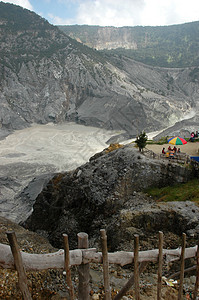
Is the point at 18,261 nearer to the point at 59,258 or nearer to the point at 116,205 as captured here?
the point at 59,258

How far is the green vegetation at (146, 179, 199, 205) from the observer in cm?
1041

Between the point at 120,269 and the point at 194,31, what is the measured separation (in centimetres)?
15536

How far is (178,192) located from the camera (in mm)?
11141

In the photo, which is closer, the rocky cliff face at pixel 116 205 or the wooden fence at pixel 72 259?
the wooden fence at pixel 72 259

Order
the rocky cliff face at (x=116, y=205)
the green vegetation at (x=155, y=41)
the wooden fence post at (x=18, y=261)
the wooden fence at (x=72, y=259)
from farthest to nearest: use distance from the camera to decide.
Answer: the green vegetation at (x=155, y=41), the rocky cliff face at (x=116, y=205), the wooden fence at (x=72, y=259), the wooden fence post at (x=18, y=261)

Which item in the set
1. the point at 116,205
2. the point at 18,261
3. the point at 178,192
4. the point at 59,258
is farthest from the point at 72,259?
the point at 178,192

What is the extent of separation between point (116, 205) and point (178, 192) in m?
3.16

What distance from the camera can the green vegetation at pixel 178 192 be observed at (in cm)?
1041

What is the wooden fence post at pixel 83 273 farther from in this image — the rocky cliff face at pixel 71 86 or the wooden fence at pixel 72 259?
the rocky cliff face at pixel 71 86

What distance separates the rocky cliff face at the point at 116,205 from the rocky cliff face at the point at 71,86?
34854 millimetres

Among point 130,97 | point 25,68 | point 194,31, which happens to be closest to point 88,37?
point 194,31

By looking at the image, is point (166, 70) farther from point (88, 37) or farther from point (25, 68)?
point (88, 37)

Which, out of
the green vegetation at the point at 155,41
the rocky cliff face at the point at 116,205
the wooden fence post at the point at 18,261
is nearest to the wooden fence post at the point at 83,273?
the wooden fence post at the point at 18,261

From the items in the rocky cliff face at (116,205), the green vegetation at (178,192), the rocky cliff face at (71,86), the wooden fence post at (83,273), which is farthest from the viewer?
the rocky cliff face at (71,86)
